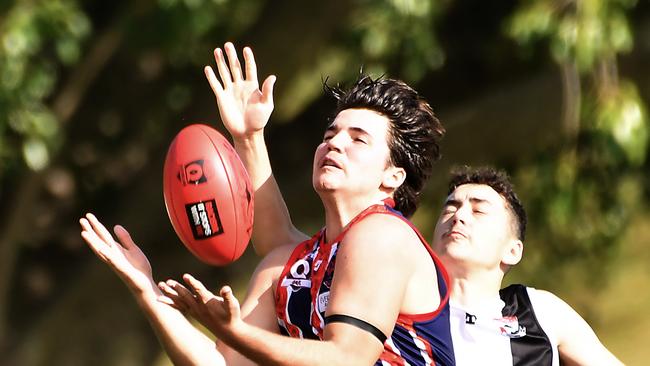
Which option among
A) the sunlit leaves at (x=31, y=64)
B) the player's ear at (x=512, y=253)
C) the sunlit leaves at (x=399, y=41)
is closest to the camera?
the player's ear at (x=512, y=253)

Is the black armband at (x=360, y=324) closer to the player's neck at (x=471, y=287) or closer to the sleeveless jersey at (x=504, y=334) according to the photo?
the sleeveless jersey at (x=504, y=334)

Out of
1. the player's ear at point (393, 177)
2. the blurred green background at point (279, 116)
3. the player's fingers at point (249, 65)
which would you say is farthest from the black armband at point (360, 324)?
the blurred green background at point (279, 116)

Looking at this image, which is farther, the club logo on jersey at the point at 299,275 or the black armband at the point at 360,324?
the club logo on jersey at the point at 299,275

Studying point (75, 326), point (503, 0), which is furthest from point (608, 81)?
point (75, 326)

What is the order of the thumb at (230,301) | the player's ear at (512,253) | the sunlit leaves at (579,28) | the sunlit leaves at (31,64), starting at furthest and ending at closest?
the sunlit leaves at (31,64) < the sunlit leaves at (579,28) < the player's ear at (512,253) < the thumb at (230,301)

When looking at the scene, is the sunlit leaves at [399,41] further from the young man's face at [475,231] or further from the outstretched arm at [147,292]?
the outstretched arm at [147,292]

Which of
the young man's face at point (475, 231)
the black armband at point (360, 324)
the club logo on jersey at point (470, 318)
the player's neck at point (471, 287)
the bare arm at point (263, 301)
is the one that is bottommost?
the black armband at point (360, 324)

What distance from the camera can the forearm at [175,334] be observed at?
13.5 feet

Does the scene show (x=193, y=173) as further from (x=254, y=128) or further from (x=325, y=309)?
(x=325, y=309)

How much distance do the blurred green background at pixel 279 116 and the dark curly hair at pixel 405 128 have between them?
3333 mm

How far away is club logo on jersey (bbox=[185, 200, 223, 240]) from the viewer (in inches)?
164

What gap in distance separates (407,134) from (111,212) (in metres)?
6.68

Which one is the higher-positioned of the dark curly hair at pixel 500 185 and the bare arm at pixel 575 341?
the dark curly hair at pixel 500 185

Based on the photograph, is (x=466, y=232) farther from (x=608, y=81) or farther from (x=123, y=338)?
(x=123, y=338)
